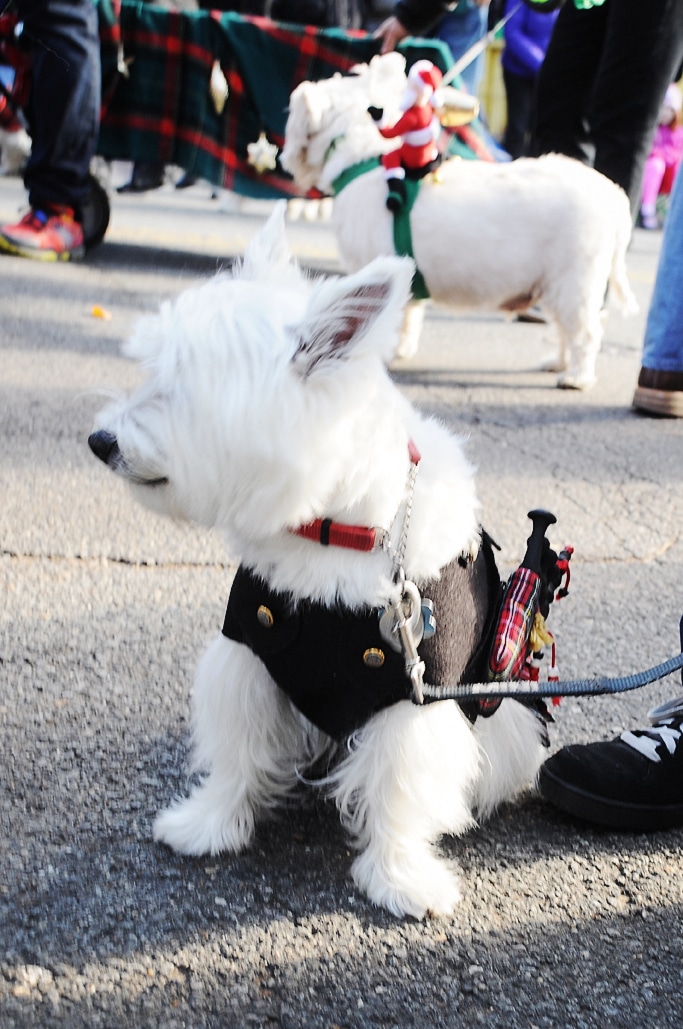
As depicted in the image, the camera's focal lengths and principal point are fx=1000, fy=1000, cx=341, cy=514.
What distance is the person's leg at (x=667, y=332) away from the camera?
12.5 ft

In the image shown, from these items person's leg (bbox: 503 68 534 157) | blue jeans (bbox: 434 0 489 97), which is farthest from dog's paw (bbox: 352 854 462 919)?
person's leg (bbox: 503 68 534 157)

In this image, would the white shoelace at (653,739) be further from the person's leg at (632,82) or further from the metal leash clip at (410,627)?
the person's leg at (632,82)

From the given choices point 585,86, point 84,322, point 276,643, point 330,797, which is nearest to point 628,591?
point 330,797

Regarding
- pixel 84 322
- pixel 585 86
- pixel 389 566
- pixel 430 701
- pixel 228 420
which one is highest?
pixel 585 86

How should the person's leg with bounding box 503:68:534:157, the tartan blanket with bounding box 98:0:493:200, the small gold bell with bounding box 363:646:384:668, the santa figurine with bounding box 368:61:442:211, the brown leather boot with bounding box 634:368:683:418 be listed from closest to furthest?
the small gold bell with bounding box 363:646:384:668
the santa figurine with bounding box 368:61:442:211
the brown leather boot with bounding box 634:368:683:418
the tartan blanket with bounding box 98:0:493:200
the person's leg with bounding box 503:68:534:157

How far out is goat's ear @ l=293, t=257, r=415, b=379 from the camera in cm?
133

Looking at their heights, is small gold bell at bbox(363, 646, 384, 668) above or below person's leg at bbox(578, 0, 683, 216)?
below

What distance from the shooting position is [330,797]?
1821 millimetres

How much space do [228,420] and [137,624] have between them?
3.57 ft

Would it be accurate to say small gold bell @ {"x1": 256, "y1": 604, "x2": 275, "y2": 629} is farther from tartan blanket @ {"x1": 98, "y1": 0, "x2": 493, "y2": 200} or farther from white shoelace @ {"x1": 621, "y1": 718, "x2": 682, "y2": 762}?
tartan blanket @ {"x1": 98, "y1": 0, "x2": 493, "y2": 200}

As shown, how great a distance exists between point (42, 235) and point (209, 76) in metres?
1.43

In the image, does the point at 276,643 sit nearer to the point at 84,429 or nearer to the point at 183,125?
the point at 84,429

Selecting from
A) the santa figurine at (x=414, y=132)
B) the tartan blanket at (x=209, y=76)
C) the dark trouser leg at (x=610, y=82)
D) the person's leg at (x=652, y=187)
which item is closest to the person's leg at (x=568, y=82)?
the dark trouser leg at (x=610, y=82)

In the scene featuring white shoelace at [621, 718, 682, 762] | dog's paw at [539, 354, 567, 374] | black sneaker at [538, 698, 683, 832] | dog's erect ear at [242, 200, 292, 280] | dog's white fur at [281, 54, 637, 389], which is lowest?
dog's paw at [539, 354, 567, 374]
